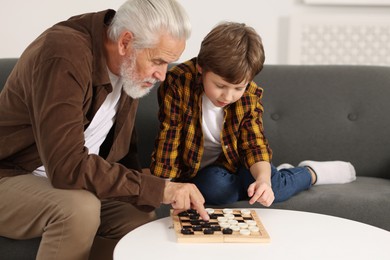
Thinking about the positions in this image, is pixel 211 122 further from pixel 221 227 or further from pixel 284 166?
pixel 221 227

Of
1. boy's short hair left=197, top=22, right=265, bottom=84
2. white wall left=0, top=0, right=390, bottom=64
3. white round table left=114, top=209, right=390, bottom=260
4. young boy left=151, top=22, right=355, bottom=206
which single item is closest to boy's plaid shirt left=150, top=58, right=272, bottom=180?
young boy left=151, top=22, right=355, bottom=206

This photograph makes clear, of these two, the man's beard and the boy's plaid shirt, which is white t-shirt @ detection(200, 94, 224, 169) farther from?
the man's beard

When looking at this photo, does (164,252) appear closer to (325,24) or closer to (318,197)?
(318,197)

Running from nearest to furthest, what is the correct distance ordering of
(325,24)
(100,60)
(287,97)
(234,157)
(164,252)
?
(164,252), (100,60), (234,157), (287,97), (325,24)

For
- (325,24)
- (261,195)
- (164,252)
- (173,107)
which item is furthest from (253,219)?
(325,24)

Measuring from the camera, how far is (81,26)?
69.1 inches

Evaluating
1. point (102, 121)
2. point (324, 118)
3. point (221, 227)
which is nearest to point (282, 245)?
point (221, 227)

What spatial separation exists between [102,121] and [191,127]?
1.09ft

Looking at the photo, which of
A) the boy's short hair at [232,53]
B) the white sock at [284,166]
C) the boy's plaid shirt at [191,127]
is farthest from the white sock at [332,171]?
the boy's short hair at [232,53]

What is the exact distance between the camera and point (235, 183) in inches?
80.7

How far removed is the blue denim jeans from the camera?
2.02 metres

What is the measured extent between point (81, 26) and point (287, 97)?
3.22ft

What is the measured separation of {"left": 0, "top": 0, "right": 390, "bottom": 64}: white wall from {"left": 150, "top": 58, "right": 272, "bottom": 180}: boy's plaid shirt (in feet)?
2.92

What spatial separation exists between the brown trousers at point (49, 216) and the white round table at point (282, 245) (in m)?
0.14
